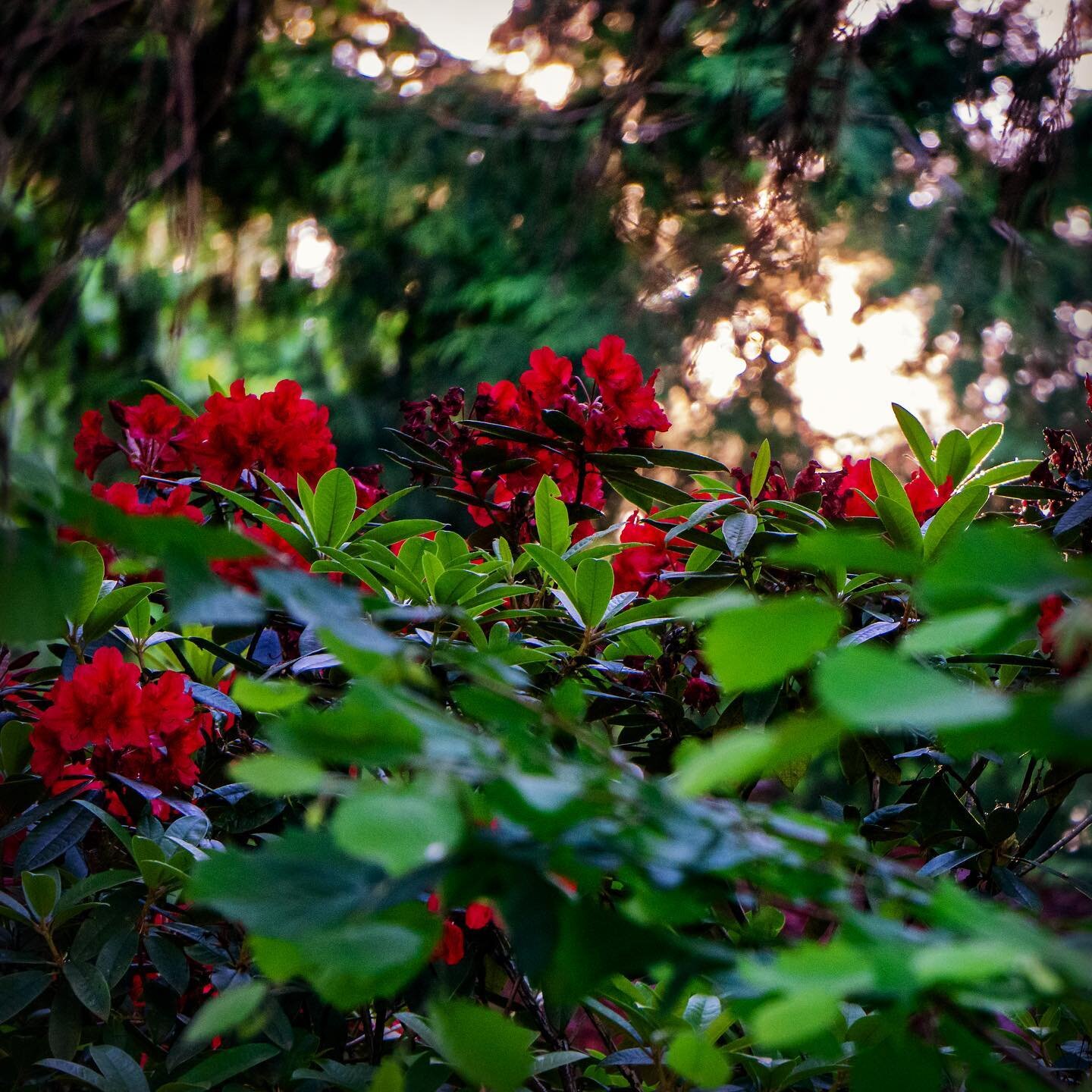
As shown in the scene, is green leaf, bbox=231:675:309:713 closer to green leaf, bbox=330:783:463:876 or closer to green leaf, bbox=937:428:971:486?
green leaf, bbox=330:783:463:876

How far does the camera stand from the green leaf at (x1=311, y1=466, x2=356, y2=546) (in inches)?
40.7

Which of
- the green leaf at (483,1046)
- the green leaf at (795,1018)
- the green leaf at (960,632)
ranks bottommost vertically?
the green leaf at (483,1046)

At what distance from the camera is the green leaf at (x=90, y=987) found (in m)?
0.88

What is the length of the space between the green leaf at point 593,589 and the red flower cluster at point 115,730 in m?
0.43

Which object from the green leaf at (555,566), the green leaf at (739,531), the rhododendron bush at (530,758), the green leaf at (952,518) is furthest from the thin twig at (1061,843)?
the green leaf at (555,566)

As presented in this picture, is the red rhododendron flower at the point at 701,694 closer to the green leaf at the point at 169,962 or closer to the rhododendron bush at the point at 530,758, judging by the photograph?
the rhododendron bush at the point at 530,758

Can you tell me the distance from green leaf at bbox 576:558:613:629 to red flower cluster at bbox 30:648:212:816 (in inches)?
17.0

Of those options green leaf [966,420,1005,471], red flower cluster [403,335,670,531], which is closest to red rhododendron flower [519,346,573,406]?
red flower cluster [403,335,670,531]

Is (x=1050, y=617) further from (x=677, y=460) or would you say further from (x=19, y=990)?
(x=19, y=990)

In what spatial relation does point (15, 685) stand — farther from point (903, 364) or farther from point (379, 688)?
point (903, 364)

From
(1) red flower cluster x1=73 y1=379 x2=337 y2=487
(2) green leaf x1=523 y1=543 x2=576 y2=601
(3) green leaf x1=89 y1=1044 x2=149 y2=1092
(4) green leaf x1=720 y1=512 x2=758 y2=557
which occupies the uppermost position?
(4) green leaf x1=720 y1=512 x2=758 y2=557

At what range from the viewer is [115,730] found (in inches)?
39.9

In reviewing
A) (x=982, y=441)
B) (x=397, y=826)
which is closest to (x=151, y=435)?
(x=982, y=441)

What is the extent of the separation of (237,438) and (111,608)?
11.7 inches
